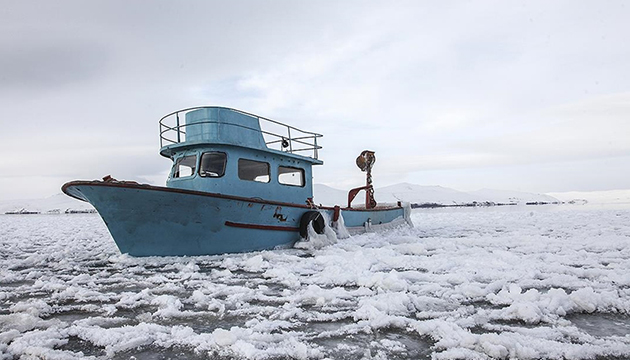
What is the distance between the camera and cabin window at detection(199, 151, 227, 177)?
8.74 m

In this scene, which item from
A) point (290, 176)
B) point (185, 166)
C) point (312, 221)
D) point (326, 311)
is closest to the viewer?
point (326, 311)

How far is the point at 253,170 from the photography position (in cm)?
953

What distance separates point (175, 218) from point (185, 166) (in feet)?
7.61

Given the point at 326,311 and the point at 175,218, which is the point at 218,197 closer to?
the point at 175,218

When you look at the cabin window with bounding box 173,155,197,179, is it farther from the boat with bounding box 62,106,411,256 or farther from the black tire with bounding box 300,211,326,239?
the black tire with bounding box 300,211,326,239

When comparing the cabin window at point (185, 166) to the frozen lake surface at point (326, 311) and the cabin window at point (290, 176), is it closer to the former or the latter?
the cabin window at point (290, 176)

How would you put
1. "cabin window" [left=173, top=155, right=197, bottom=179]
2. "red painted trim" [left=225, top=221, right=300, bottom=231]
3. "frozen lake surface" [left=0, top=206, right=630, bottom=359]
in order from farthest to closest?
"cabin window" [left=173, top=155, right=197, bottom=179], "red painted trim" [left=225, top=221, right=300, bottom=231], "frozen lake surface" [left=0, top=206, right=630, bottom=359]

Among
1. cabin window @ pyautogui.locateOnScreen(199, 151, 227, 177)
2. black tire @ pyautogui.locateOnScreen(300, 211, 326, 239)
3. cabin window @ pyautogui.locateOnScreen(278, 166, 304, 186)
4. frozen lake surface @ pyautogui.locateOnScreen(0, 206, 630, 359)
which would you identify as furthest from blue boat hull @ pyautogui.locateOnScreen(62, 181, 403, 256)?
cabin window @ pyautogui.locateOnScreen(278, 166, 304, 186)

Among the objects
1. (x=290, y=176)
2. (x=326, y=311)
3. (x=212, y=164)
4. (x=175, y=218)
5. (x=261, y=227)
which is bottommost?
(x=326, y=311)

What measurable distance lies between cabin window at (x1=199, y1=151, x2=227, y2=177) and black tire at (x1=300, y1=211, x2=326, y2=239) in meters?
2.47

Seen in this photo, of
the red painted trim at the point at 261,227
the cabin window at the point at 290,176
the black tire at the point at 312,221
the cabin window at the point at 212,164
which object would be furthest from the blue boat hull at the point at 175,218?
the cabin window at the point at 290,176

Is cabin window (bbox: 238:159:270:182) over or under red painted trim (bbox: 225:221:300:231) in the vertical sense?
over

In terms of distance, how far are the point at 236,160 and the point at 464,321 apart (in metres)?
6.74

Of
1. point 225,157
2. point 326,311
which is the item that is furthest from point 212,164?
point 326,311
